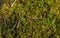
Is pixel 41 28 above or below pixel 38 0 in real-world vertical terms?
below

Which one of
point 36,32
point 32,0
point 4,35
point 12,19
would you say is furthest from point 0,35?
point 32,0

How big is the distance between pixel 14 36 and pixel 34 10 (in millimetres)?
343

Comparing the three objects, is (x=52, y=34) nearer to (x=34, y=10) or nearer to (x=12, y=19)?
(x=34, y=10)

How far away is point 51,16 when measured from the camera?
5.79 feet

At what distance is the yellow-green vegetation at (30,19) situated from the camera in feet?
5.78

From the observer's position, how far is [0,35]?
5.99 feet

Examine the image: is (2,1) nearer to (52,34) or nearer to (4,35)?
(4,35)

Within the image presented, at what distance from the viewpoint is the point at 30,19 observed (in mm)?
1802

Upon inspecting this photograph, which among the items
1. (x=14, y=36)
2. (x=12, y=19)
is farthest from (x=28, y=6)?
(x=14, y=36)

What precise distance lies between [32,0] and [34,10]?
0.11m

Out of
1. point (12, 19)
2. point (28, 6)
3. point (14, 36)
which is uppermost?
point (28, 6)

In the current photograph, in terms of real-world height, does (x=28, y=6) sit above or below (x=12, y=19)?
above

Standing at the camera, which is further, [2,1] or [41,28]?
[2,1]

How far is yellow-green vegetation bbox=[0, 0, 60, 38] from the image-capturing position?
1761mm
